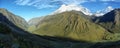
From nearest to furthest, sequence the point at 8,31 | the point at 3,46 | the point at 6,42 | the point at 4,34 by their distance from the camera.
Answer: the point at 3,46 → the point at 6,42 → the point at 4,34 → the point at 8,31

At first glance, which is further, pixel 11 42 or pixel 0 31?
pixel 0 31

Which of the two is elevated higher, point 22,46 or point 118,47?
point 22,46

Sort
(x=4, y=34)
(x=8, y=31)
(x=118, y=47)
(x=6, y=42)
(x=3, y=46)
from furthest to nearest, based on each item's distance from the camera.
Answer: (x=118, y=47)
(x=8, y=31)
(x=4, y=34)
(x=6, y=42)
(x=3, y=46)

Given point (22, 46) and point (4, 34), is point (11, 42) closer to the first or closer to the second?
point (22, 46)

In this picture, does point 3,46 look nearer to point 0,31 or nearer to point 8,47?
point 8,47

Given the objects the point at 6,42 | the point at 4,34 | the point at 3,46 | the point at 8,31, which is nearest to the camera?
the point at 3,46

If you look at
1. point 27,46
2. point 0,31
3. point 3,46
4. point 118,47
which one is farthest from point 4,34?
point 118,47

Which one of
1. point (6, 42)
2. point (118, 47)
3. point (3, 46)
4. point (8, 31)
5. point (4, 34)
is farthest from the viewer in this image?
point (118, 47)

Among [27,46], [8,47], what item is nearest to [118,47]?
[27,46]

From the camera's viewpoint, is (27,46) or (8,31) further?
(8,31)
